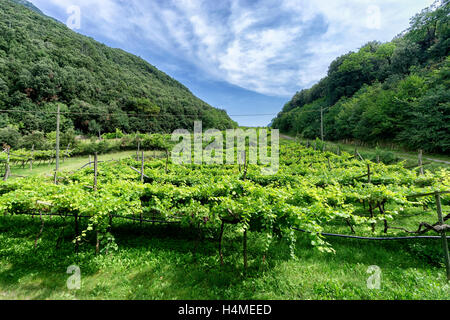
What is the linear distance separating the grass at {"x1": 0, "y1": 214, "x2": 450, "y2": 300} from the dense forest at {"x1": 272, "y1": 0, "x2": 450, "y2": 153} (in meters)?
22.0

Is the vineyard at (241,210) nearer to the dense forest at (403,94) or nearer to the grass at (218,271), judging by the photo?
the grass at (218,271)

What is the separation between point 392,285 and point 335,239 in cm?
173

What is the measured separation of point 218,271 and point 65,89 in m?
67.6

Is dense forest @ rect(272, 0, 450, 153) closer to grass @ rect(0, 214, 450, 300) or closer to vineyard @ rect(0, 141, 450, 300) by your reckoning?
vineyard @ rect(0, 141, 450, 300)

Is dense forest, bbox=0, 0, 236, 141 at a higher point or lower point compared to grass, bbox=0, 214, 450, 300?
higher

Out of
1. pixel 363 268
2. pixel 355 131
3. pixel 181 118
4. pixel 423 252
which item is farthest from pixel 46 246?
pixel 181 118

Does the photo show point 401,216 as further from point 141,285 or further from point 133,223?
point 133,223

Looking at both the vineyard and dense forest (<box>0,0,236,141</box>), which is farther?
dense forest (<box>0,0,236,141</box>)

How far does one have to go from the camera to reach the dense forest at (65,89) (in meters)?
41.1

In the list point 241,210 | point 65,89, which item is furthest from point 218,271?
point 65,89

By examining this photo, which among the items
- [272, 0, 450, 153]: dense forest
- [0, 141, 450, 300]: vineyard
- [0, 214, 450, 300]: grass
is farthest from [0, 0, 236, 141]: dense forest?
[0, 214, 450, 300]: grass

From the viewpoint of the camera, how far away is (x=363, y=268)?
3670mm

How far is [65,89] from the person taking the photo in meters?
49.3

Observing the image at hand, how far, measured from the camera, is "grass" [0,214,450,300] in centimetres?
320
